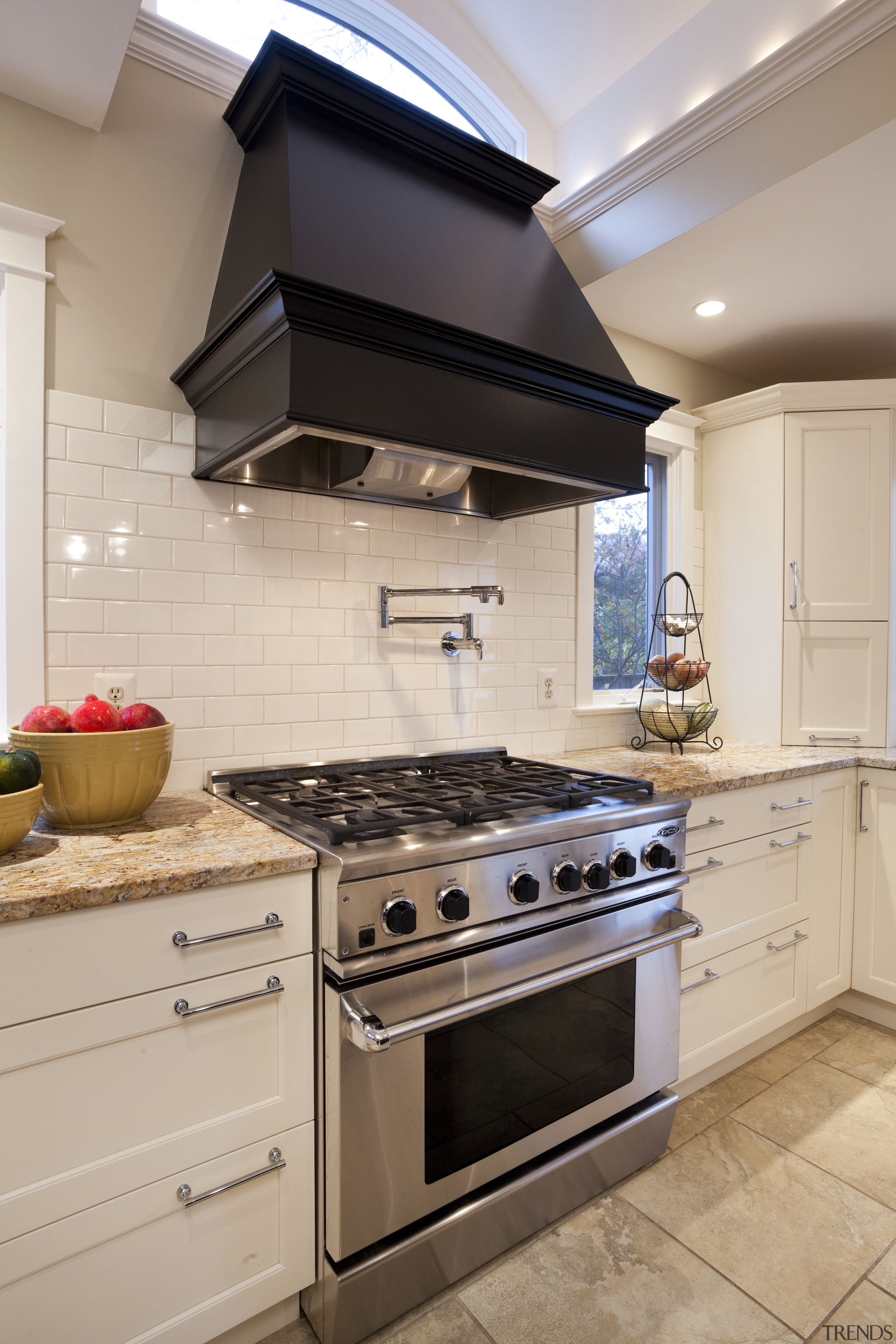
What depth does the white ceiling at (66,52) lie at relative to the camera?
138 cm

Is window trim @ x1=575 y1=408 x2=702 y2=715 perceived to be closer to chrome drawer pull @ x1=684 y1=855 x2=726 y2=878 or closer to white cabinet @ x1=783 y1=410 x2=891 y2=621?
white cabinet @ x1=783 y1=410 x2=891 y2=621

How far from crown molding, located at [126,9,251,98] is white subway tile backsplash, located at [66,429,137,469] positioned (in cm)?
93

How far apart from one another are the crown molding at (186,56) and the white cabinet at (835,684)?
2595 mm

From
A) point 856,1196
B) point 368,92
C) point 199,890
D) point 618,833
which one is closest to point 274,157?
point 368,92

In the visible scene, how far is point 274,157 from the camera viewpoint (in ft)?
5.52

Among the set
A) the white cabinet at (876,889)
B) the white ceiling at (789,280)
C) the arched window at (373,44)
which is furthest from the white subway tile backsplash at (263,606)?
the white cabinet at (876,889)

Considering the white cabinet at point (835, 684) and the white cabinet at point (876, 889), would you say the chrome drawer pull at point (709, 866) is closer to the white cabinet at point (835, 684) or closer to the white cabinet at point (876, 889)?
the white cabinet at point (876, 889)

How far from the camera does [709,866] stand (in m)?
2.13

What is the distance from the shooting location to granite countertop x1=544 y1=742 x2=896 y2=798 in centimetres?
213

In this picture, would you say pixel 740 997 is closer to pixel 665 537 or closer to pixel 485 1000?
pixel 485 1000

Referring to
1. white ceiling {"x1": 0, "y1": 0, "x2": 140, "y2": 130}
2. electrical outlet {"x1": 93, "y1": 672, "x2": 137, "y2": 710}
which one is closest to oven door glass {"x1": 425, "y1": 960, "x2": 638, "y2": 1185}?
electrical outlet {"x1": 93, "y1": 672, "x2": 137, "y2": 710}

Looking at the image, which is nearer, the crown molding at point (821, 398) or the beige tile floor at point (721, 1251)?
the beige tile floor at point (721, 1251)

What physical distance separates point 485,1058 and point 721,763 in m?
1.39

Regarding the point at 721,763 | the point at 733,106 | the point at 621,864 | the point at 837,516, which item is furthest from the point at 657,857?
the point at 733,106
